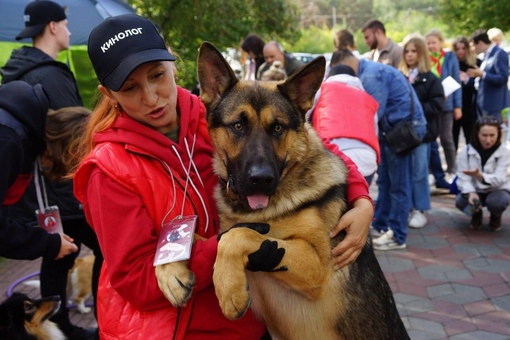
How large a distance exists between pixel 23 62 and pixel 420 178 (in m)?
4.94

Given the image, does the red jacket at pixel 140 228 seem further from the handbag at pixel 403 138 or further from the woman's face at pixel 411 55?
the woman's face at pixel 411 55

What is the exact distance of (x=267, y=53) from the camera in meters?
8.34

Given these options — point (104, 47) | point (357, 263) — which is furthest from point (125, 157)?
point (357, 263)

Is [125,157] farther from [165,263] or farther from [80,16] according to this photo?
[80,16]

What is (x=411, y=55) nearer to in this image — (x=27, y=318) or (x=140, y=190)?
(x=27, y=318)

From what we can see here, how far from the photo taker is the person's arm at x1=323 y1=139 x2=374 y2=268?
2.34 m

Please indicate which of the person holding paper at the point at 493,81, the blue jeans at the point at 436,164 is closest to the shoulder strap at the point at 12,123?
the blue jeans at the point at 436,164

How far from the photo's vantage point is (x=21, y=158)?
3090 millimetres

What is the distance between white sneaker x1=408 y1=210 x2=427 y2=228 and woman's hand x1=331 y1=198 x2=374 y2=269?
5.14 meters

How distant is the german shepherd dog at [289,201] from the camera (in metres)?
2.22

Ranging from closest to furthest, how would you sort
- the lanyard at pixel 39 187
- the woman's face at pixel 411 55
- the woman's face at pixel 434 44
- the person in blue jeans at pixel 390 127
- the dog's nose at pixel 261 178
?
the dog's nose at pixel 261 178 → the lanyard at pixel 39 187 → the person in blue jeans at pixel 390 127 → the woman's face at pixel 411 55 → the woman's face at pixel 434 44

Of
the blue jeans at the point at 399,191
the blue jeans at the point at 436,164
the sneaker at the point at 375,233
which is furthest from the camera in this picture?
the blue jeans at the point at 436,164

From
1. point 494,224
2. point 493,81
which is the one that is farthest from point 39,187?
point 493,81

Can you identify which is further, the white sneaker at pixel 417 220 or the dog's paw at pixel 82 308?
the white sneaker at pixel 417 220
